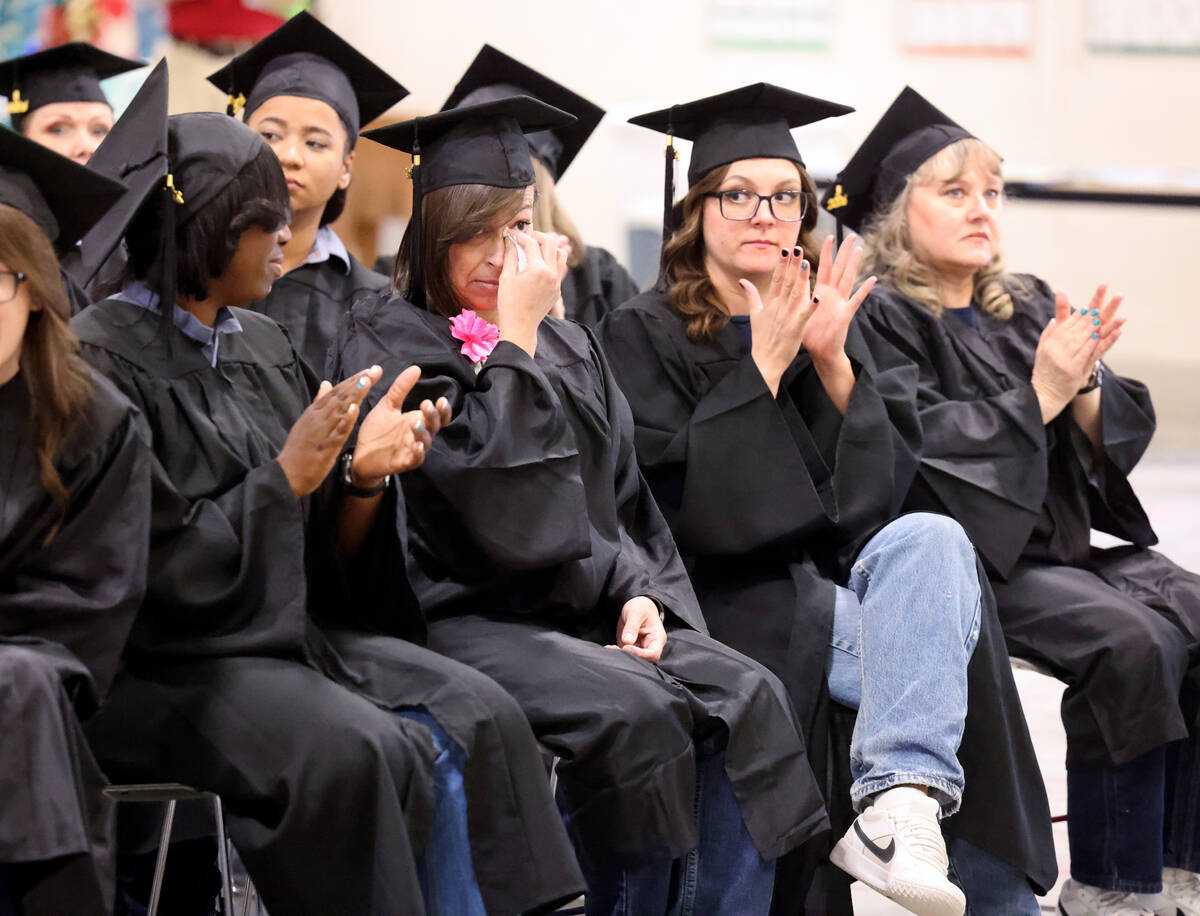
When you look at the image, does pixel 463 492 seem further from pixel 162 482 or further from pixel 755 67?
pixel 755 67

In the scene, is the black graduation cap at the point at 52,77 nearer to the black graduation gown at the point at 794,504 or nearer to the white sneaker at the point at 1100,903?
the black graduation gown at the point at 794,504

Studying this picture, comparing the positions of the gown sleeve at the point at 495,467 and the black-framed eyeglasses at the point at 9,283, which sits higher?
the black-framed eyeglasses at the point at 9,283

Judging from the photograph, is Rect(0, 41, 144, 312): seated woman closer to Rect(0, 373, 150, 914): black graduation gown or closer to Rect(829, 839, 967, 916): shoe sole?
Rect(0, 373, 150, 914): black graduation gown

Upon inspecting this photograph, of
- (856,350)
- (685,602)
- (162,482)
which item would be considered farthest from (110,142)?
(856,350)

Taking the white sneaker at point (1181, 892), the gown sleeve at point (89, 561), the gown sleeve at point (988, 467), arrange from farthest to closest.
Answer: the gown sleeve at point (988, 467) < the white sneaker at point (1181, 892) < the gown sleeve at point (89, 561)

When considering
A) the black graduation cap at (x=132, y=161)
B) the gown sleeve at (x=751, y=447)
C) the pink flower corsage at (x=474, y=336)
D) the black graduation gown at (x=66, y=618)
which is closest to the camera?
the black graduation gown at (x=66, y=618)

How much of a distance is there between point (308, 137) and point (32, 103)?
2.88 feet

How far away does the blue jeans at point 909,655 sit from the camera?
10.1 ft

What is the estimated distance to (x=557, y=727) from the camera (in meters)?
2.84

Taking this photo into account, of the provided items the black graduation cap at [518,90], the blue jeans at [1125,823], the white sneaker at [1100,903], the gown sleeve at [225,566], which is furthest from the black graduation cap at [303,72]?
the white sneaker at [1100,903]

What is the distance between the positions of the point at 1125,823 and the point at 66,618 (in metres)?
2.40

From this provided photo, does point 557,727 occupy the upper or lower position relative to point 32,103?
lower

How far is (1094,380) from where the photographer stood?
404 centimetres

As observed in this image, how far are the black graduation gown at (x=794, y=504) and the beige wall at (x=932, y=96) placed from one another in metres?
5.76
